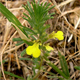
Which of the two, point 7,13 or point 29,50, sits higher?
point 7,13

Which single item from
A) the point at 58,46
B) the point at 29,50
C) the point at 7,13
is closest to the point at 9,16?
the point at 7,13

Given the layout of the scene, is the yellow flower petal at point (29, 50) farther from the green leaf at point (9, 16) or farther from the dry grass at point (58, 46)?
the dry grass at point (58, 46)

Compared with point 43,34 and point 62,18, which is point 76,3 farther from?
point 43,34

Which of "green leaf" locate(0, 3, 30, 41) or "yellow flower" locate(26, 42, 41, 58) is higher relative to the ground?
"green leaf" locate(0, 3, 30, 41)

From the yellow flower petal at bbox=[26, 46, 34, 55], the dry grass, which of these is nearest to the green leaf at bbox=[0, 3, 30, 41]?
the yellow flower petal at bbox=[26, 46, 34, 55]

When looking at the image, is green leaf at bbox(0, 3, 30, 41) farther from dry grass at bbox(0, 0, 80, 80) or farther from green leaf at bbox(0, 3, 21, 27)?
dry grass at bbox(0, 0, 80, 80)

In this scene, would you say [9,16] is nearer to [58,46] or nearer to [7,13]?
[7,13]

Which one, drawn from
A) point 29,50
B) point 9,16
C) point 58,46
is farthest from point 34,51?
point 58,46

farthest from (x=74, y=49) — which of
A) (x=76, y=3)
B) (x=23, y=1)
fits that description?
(x=23, y=1)

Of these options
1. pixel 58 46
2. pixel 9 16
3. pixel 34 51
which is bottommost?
pixel 58 46

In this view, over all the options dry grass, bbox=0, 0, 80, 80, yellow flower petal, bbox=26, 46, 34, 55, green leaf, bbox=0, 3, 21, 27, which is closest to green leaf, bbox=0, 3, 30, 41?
green leaf, bbox=0, 3, 21, 27

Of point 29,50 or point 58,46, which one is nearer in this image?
point 29,50

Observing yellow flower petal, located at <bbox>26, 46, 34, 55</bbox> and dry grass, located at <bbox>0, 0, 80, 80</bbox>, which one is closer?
yellow flower petal, located at <bbox>26, 46, 34, 55</bbox>
